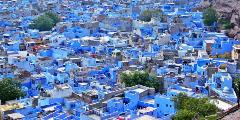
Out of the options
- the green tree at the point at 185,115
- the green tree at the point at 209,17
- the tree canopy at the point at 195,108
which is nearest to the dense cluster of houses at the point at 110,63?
the green tree at the point at 209,17

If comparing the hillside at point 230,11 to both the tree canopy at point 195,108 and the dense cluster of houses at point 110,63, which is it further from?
the tree canopy at point 195,108

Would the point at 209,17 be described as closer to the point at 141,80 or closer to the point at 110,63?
the point at 110,63

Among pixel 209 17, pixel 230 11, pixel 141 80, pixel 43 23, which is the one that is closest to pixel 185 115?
pixel 141 80

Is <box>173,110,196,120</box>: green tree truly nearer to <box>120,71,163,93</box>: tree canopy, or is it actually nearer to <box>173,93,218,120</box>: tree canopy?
<box>173,93,218,120</box>: tree canopy

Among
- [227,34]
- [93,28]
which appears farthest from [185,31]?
[93,28]

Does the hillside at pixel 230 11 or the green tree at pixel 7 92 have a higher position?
the hillside at pixel 230 11

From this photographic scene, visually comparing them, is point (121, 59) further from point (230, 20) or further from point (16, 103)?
point (230, 20)
